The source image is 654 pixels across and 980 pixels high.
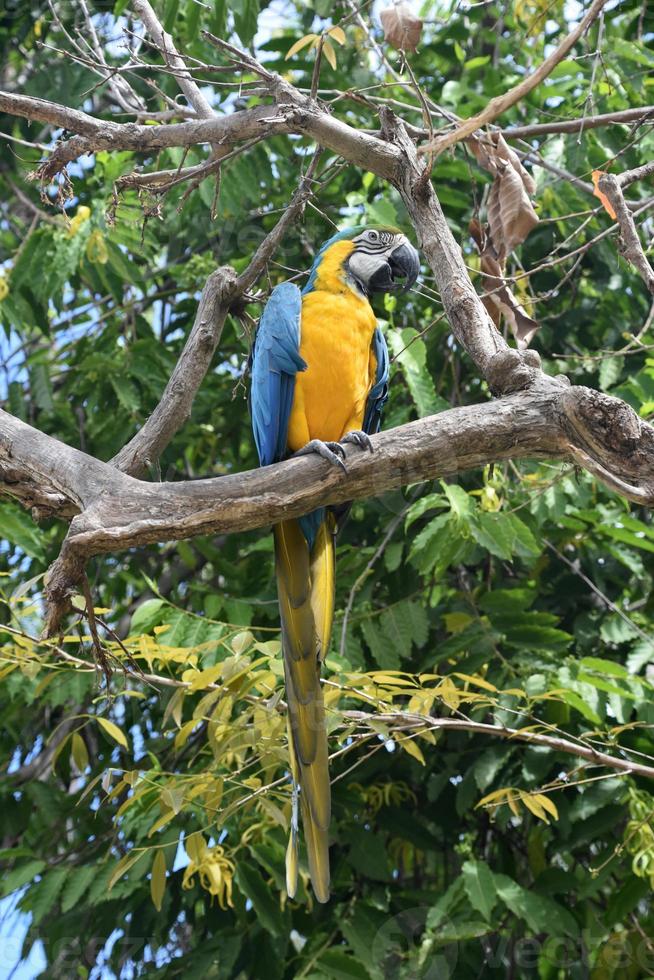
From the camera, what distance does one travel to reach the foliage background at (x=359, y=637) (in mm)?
2264

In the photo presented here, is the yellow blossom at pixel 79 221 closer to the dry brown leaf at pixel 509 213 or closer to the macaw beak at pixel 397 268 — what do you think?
the macaw beak at pixel 397 268

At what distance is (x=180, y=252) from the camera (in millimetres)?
3652

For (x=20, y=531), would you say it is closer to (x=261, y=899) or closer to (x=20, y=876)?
(x=20, y=876)

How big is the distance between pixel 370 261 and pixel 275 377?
0.41m

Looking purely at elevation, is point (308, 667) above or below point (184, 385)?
below

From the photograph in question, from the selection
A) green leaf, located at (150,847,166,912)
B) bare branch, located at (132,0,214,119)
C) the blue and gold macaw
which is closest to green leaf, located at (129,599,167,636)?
the blue and gold macaw

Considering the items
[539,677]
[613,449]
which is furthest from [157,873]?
[613,449]

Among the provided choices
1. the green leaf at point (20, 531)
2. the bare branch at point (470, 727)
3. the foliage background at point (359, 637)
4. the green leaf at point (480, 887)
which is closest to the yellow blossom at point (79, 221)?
the foliage background at point (359, 637)

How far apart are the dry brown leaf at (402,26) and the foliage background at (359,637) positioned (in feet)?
1.35

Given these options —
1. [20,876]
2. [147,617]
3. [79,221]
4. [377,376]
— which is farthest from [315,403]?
[20,876]

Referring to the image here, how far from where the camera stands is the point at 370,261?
2396 millimetres

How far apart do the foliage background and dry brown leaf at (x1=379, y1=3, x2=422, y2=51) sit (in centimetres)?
41

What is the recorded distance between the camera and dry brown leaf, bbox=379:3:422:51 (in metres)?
1.97

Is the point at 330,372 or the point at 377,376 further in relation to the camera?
the point at 377,376
